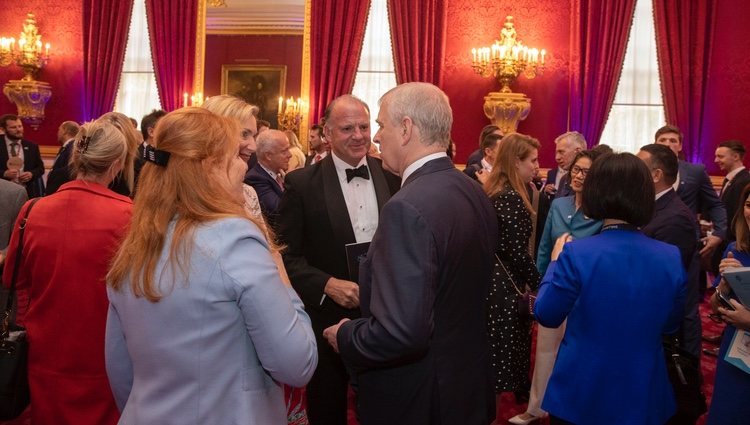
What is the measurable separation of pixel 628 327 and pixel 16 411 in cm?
219

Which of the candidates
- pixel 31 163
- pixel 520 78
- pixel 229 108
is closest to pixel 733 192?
pixel 520 78

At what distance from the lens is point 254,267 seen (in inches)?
65.1

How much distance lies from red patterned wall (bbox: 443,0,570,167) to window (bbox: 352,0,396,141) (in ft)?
2.88

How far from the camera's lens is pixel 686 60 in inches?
366

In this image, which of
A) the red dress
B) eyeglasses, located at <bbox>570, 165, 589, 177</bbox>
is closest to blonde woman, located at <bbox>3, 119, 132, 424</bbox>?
the red dress

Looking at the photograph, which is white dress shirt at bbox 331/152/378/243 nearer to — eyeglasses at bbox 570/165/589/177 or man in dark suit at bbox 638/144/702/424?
man in dark suit at bbox 638/144/702/424

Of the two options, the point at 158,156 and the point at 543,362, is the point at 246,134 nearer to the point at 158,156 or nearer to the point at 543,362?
the point at 158,156

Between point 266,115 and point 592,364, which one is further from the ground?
point 266,115

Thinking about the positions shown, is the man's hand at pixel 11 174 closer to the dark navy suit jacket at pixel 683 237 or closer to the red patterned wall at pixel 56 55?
the red patterned wall at pixel 56 55

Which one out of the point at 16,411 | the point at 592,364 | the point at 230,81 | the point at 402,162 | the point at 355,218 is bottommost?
the point at 16,411

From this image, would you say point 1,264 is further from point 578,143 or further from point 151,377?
point 578,143

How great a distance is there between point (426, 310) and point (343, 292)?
107 centimetres

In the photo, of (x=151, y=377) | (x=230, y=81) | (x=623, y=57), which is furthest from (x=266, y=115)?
(x=151, y=377)

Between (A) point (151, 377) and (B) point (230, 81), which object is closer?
(A) point (151, 377)
